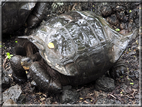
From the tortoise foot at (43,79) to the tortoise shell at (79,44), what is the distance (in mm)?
307

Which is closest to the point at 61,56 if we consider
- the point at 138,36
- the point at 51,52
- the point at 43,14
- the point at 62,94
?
the point at 51,52

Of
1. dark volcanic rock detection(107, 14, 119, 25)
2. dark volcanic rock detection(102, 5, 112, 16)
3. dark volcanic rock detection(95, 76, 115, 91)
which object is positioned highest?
dark volcanic rock detection(102, 5, 112, 16)

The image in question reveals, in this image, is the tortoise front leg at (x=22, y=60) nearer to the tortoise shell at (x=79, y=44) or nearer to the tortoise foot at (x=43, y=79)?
the tortoise foot at (x=43, y=79)

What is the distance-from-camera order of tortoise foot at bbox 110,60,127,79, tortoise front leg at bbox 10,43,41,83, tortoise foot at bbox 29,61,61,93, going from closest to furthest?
tortoise foot at bbox 29,61,61,93 → tortoise front leg at bbox 10,43,41,83 → tortoise foot at bbox 110,60,127,79

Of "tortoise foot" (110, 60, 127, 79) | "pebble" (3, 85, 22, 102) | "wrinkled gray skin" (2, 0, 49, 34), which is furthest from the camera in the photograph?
"wrinkled gray skin" (2, 0, 49, 34)

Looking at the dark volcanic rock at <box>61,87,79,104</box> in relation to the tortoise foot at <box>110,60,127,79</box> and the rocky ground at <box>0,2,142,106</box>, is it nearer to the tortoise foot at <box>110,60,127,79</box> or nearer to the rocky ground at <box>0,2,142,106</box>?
the rocky ground at <box>0,2,142,106</box>

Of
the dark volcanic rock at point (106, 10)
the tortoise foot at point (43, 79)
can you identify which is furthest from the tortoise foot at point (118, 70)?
the dark volcanic rock at point (106, 10)

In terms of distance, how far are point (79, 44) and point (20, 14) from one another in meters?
2.31

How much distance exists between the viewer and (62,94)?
10.4 ft

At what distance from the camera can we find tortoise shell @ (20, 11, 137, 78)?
2924 millimetres

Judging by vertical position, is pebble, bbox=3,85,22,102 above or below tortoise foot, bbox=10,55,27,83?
below

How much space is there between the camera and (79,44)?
2.97 metres

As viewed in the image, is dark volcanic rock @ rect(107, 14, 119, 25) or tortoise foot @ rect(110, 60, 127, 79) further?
dark volcanic rock @ rect(107, 14, 119, 25)

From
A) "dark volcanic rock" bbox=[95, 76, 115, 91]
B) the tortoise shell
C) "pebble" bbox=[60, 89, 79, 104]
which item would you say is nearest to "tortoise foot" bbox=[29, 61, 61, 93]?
"pebble" bbox=[60, 89, 79, 104]
